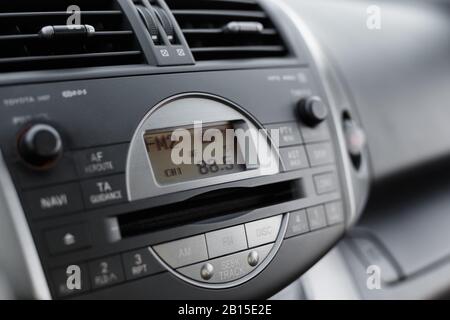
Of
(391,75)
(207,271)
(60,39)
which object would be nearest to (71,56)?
(60,39)

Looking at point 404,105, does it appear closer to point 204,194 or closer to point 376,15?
point 376,15

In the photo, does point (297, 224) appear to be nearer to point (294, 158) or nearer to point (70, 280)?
point (294, 158)

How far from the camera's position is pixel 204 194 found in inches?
41.0

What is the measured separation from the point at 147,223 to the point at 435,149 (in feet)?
2.97

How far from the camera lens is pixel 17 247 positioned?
87cm

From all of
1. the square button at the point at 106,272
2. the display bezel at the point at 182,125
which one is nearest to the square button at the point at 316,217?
the display bezel at the point at 182,125

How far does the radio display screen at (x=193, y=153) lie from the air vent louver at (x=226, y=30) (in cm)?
16

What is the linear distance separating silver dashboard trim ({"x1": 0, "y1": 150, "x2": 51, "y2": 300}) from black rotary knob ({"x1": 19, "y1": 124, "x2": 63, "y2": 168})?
0.11 ft

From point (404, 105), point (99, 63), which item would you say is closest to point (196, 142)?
point (99, 63)

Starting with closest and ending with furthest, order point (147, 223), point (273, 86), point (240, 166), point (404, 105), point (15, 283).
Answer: point (15, 283)
point (147, 223)
point (240, 166)
point (273, 86)
point (404, 105)

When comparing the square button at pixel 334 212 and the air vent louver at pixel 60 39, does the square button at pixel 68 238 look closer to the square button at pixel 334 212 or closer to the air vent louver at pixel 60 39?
the air vent louver at pixel 60 39

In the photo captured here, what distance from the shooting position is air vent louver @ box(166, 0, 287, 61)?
3.84 ft

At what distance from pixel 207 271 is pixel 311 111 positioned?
380mm

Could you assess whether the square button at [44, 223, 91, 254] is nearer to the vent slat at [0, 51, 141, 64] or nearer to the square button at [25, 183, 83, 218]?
the square button at [25, 183, 83, 218]
